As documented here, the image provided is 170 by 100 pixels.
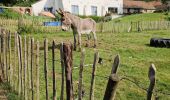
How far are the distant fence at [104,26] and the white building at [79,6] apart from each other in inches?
1053

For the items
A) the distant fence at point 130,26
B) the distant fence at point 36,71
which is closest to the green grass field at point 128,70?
the distant fence at point 36,71

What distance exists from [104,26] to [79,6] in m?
33.6

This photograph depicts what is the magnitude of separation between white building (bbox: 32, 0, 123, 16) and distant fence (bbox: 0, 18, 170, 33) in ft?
87.7

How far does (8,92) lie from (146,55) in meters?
10.5

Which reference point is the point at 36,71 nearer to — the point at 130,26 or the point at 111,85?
the point at 111,85

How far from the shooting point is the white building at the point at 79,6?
6994 centimetres

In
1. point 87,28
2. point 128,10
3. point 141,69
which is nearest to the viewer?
point 141,69

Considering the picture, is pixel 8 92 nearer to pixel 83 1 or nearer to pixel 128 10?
pixel 83 1

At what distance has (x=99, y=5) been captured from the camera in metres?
75.5

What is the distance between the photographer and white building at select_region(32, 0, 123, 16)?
69.9 m

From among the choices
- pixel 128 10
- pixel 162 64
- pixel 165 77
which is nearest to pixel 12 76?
pixel 165 77

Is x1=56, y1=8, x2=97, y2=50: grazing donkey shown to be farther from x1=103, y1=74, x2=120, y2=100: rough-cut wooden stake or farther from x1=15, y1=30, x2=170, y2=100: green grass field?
x1=103, y1=74, x2=120, y2=100: rough-cut wooden stake

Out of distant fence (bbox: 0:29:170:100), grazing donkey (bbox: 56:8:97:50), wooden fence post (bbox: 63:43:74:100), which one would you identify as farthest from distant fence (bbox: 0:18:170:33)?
wooden fence post (bbox: 63:43:74:100)

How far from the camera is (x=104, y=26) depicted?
3894 centimetres
